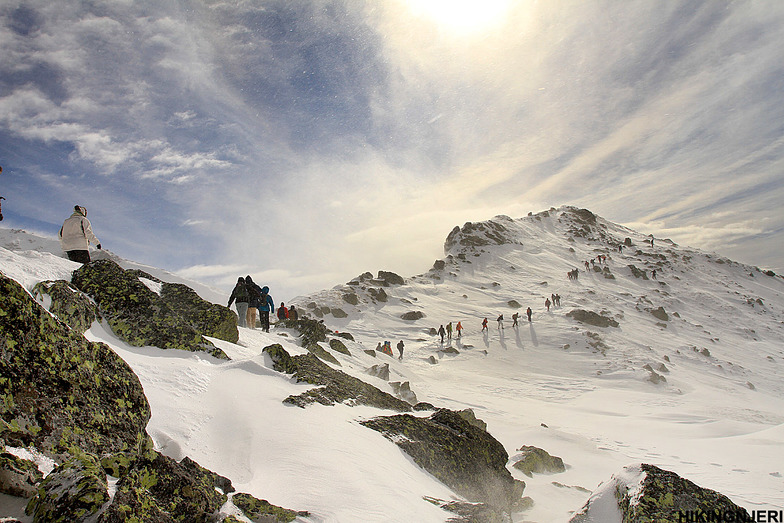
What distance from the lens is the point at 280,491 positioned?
3.87 metres

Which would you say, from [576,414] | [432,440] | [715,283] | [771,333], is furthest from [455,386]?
[715,283]

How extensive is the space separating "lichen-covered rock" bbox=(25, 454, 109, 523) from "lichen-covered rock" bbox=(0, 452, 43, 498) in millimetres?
113

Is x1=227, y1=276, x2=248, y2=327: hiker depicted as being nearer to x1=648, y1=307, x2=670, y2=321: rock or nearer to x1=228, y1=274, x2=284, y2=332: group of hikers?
x1=228, y1=274, x2=284, y2=332: group of hikers

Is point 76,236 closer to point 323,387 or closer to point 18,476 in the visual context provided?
point 323,387

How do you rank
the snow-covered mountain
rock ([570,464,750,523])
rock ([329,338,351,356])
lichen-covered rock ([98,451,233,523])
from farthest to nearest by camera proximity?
rock ([329,338,351,356]) < the snow-covered mountain < rock ([570,464,750,523]) < lichen-covered rock ([98,451,233,523])

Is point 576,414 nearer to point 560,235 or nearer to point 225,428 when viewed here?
point 225,428

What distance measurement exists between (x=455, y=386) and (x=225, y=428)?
17423 millimetres

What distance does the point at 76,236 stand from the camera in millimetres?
8117

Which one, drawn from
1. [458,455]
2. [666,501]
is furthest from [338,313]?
[666,501]

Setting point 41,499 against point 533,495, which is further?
point 533,495

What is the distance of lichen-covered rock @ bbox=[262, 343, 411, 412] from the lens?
7.03 metres

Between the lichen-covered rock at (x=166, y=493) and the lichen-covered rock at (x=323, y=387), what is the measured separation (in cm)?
307

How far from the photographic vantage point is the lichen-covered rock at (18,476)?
2.33m

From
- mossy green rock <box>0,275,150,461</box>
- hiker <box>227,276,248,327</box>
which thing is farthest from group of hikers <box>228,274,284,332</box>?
mossy green rock <box>0,275,150,461</box>
